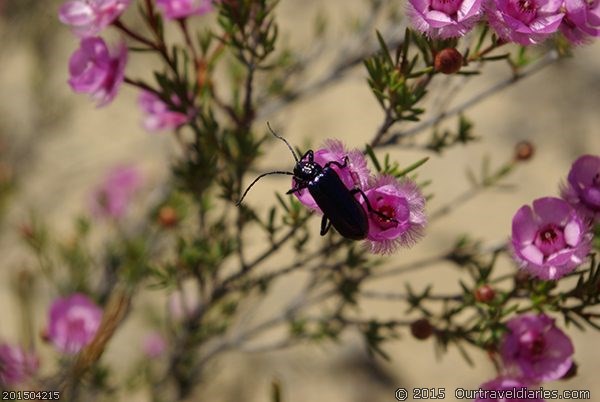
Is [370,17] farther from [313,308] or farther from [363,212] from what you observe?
[313,308]

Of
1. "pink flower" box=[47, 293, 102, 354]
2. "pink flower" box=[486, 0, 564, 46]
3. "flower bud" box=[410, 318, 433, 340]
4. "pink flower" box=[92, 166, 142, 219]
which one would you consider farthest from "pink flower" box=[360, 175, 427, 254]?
"pink flower" box=[92, 166, 142, 219]

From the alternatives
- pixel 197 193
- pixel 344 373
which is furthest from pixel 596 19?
pixel 344 373

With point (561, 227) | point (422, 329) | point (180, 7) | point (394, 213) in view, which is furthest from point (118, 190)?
point (561, 227)

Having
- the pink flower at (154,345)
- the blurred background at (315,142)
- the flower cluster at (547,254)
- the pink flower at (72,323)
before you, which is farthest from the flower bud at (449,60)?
the blurred background at (315,142)

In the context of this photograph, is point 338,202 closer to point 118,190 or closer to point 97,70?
point 97,70

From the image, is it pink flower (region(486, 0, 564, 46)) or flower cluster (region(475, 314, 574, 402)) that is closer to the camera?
pink flower (region(486, 0, 564, 46))

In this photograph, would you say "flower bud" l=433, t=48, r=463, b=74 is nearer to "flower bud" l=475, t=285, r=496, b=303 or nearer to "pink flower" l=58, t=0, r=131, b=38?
"flower bud" l=475, t=285, r=496, b=303

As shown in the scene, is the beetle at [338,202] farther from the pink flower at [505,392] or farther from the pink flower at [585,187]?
the pink flower at [505,392]

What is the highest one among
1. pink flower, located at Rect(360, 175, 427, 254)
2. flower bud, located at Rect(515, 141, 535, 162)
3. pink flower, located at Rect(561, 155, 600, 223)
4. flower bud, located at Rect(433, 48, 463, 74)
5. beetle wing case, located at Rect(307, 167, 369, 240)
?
flower bud, located at Rect(433, 48, 463, 74)
